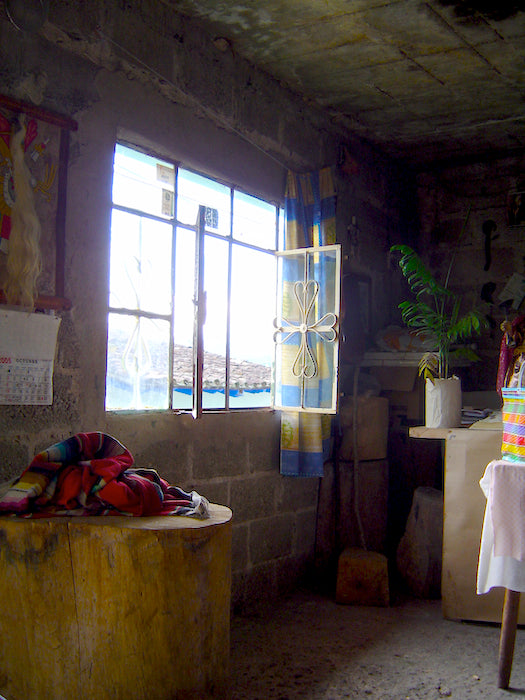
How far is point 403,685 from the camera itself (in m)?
2.70

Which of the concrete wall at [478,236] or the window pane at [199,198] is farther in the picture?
the concrete wall at [478,236]

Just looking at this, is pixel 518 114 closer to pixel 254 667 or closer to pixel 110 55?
pixel 110 55

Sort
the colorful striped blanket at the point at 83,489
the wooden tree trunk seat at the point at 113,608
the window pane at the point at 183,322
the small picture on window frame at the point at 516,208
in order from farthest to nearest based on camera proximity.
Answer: the small picture on window frame at the point at 516,208 → the window pane at the point at 183,322 → the colorful striped blanket at the point at 83,489 → the wooden tree trunk seat at the point at 113,608

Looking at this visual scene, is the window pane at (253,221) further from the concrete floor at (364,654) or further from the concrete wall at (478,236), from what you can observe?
the concrete floor at (364,654)

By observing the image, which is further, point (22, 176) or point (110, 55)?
point (110, 55)

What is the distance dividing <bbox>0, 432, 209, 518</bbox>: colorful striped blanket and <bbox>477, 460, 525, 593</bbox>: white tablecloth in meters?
1.15

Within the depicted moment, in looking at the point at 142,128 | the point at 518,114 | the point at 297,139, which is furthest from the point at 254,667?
the point at 518,114

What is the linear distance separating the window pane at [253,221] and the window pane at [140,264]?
615 mm

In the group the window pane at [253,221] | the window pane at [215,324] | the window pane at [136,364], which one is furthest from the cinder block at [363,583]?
the window pane at [253,221]

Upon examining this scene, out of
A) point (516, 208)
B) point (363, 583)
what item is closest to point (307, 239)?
point (363, 583)

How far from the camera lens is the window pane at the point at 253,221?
12.3ft

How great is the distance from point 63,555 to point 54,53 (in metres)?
1.89

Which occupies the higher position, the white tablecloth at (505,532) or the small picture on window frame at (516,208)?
the small picture on window frame at (516,208)

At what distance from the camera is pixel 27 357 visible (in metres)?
2.44
